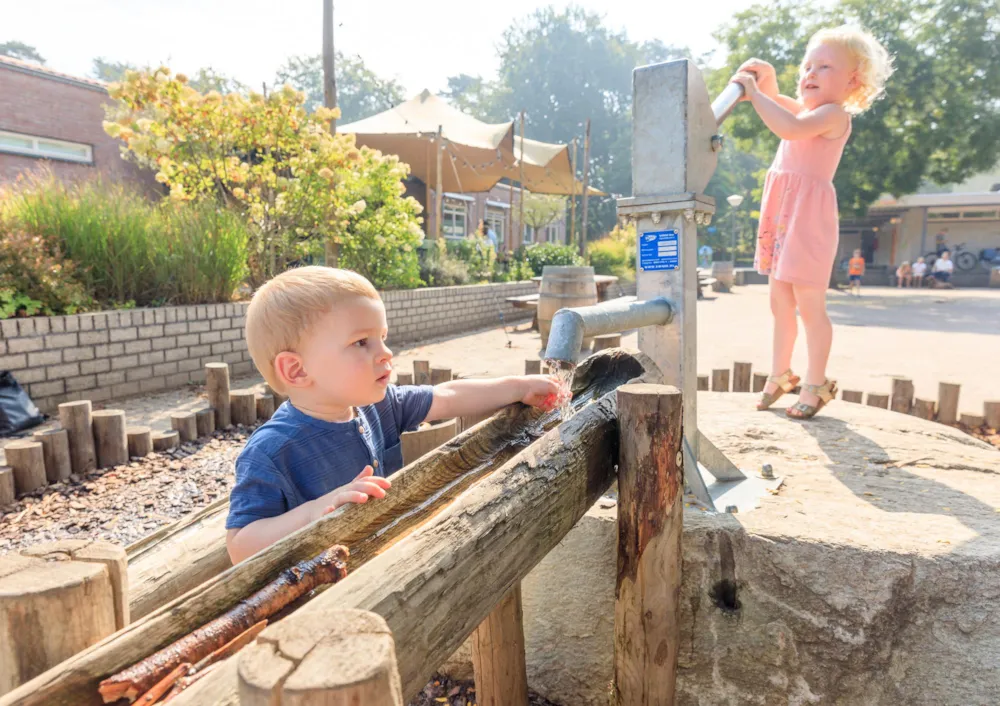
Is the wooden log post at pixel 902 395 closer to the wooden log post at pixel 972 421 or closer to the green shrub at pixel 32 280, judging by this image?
the wooden log post at pixel 972 421

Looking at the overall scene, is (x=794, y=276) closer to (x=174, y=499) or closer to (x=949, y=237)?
(x=174, y=499)

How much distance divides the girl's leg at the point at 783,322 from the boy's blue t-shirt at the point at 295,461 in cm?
220

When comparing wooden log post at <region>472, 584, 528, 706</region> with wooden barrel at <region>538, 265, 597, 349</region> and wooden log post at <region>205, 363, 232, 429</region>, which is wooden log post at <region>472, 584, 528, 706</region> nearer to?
wooden log post at <region>205, 363, 232, 429</region>

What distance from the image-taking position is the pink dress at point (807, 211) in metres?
2.96

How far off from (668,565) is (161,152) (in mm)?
7559

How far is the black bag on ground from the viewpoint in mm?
4277

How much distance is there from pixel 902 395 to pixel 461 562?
426cm

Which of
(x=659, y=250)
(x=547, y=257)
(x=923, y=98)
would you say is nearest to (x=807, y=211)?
(x=659, y=250)

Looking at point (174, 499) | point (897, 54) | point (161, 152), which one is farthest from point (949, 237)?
point (174, 499)

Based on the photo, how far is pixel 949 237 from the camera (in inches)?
1110

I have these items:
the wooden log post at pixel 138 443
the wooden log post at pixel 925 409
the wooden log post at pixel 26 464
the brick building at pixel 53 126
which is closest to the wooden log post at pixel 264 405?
the wooden log post at pixel 138 443

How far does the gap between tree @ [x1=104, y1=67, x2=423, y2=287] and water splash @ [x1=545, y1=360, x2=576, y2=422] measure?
628 cm

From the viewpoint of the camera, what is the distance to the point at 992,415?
4.15m

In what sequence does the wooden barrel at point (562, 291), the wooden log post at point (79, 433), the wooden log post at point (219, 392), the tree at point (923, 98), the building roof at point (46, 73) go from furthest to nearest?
the tree at point (923, 98), the building roof at point (46, 73), the wooden barrel at point (562, 291), the wooden log post at point (219, 392), the wooden log post at point (79, 433)
